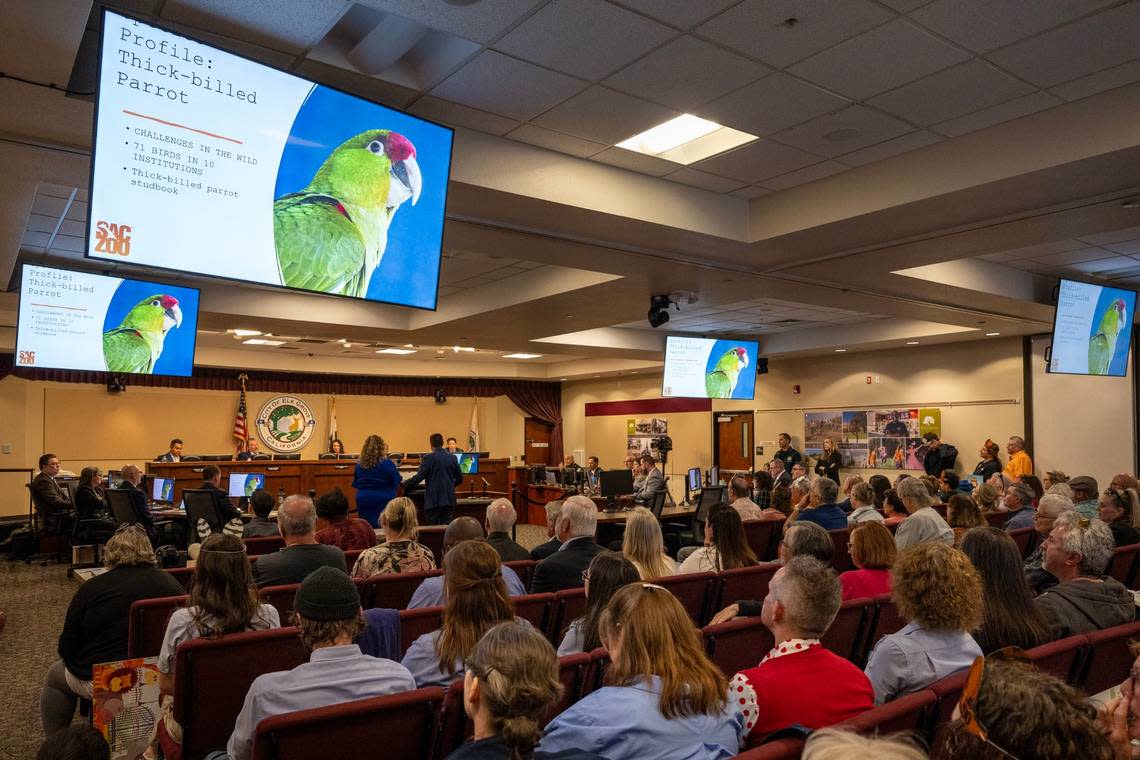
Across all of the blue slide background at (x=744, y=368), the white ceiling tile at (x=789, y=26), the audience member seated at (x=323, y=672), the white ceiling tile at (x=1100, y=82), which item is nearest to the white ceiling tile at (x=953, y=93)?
the white ceiling tile at (x=1100, y=82)

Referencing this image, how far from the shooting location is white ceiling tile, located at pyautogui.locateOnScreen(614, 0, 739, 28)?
2.95 m

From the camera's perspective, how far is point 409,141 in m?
3.35

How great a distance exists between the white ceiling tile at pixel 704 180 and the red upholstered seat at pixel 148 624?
3602 mm

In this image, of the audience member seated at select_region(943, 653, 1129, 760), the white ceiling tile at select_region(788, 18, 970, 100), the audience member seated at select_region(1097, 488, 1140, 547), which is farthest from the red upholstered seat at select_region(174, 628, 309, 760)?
the audience member seated at select_region(1097, 488, 1140, 547)

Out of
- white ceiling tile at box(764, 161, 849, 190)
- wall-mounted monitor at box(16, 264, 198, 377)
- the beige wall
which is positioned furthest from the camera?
the beige wall

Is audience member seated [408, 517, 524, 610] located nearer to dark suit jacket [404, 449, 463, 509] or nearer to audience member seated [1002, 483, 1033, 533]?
dark suit jacket [404, 449, 463, 509]

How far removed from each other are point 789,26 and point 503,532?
2.97 meters

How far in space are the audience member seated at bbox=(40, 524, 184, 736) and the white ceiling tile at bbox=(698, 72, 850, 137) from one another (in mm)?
3405

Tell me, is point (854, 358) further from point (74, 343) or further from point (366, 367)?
point (74, 343)

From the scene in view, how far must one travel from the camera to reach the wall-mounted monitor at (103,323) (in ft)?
17.6

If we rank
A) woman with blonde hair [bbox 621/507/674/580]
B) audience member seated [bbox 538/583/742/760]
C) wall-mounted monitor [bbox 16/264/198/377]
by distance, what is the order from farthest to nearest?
1. wall-mounted monitor [bbox 16/264/198/377]
2. woman with blonde hair [bbox 621/507/674/580]
3. audience member seated [bbox 538/583/742/760]

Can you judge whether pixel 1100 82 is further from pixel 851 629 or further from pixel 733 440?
pixel 733 440

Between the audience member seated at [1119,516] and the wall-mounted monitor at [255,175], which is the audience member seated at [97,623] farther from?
the audience member seated at [1119,516]

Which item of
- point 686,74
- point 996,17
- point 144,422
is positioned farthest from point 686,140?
point 144,422
